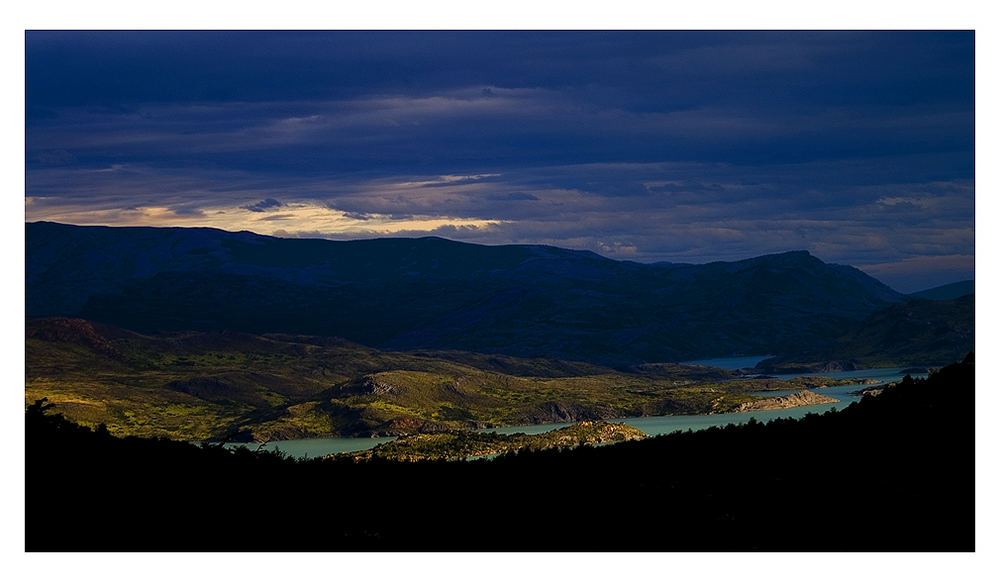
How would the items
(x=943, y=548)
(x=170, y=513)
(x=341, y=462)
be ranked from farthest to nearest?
(x=341, y=462), (x=170, y=513), (x=943, y=548)

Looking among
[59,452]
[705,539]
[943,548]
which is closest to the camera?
[943,548]

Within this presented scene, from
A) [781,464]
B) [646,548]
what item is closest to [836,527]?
[646,548]

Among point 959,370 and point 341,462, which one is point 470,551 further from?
point 959,370

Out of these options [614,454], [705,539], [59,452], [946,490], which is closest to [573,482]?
[614,454]

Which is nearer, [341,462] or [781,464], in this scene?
[781,464]

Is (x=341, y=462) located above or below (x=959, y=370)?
below

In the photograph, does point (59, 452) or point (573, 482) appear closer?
point (59, 452)

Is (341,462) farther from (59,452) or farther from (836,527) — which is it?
(836,527)
